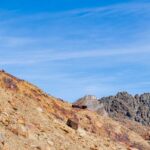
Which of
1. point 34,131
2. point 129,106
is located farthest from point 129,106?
point 34,131

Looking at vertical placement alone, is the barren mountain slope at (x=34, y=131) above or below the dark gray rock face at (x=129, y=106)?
below

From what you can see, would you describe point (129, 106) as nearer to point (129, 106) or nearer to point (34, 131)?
point (129, 106)

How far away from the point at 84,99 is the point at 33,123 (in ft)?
113

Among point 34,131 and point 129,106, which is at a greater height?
point 129,106

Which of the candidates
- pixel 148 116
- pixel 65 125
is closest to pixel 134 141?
pixel 65 125

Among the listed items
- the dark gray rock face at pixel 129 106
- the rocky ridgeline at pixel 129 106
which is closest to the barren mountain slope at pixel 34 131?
the rocky ridgeline at pixel 129 106

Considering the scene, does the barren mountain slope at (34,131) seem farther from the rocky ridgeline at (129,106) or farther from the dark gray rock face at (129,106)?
the dark gray rock face at (129,106)

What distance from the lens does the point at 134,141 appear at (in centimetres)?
5078

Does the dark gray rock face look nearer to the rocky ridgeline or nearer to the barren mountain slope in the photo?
the rocky ridgeline

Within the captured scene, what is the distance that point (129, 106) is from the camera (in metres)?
143

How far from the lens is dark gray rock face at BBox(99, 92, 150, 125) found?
137 metres

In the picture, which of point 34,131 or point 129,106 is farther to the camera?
point 129,106

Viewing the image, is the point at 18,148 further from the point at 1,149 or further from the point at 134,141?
the point at 134,141

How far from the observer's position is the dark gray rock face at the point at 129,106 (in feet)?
450
